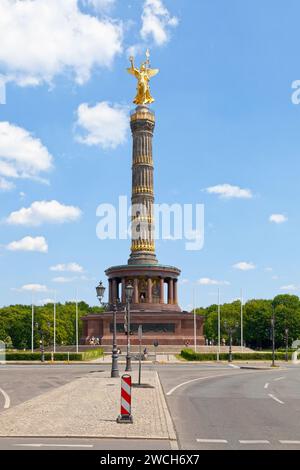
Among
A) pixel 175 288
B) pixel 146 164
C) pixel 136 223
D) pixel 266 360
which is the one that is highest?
pixel 146 164

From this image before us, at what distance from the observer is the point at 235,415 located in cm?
1847

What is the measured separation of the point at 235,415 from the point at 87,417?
4.63 meters

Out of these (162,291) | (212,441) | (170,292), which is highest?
(162,291)

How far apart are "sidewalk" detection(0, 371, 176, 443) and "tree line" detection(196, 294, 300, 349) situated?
3762 inches

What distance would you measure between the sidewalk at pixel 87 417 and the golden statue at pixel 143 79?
80009mm

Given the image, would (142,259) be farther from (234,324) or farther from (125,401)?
(125,401)

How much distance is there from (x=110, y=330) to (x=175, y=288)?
1402 centimetres

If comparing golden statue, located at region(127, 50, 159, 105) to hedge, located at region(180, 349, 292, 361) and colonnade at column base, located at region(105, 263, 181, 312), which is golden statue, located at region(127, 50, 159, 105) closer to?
colonnade at column base, located at region(105, 263, 181, 312)

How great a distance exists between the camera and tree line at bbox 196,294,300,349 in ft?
398

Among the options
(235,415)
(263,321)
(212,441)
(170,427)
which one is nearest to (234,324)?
(263,321)

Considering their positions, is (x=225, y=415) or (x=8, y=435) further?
(x=225, y=415)
